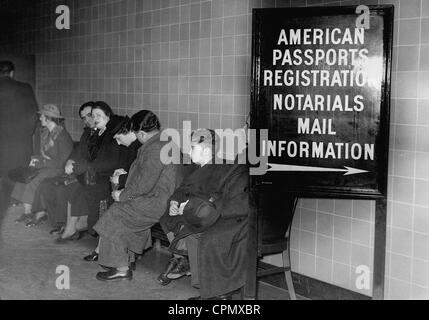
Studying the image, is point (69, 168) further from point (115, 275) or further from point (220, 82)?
point (220, 82)

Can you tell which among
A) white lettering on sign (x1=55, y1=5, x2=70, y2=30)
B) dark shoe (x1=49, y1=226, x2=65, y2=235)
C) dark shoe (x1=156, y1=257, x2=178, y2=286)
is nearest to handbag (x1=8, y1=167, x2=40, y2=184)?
dark shoe (x1=49, y1=226, x2=65, y2=235)

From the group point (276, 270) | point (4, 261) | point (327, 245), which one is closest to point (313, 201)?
point (327, 245)

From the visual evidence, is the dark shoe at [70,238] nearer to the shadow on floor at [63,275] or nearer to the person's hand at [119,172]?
the shadow on floor at [63,275]

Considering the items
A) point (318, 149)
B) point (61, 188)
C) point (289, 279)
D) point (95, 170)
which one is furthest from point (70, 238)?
point (318, 149)

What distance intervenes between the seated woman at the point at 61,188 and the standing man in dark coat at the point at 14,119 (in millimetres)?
1479

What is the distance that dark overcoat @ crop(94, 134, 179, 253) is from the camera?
4.83 metres

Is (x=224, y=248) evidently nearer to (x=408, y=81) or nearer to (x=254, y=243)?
(x=254, y=243)

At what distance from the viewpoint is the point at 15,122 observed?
A: 25.4ft

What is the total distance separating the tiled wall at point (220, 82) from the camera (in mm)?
3887

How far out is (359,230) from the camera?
423cm

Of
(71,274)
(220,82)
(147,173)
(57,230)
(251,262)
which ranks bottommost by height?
(71,274)

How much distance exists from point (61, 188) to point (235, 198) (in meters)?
2.56

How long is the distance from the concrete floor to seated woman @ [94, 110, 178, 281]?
0.19m

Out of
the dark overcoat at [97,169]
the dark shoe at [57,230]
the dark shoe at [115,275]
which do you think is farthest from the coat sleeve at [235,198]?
the dark shoe at [57,230]
